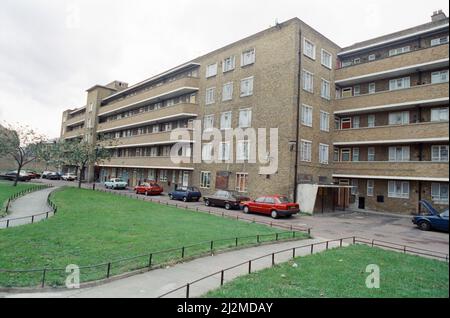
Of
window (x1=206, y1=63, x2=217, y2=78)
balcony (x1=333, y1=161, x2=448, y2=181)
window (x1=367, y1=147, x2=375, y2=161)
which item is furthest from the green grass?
window (x1=367, y1=147, x2=375, y2=161)

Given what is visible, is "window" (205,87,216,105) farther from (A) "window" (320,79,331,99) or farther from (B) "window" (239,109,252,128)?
(A) "window" (320,79,331,99)

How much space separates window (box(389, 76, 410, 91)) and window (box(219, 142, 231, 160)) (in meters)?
16.0

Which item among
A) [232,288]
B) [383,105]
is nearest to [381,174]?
[383,105]

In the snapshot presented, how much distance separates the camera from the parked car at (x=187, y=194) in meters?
32.5

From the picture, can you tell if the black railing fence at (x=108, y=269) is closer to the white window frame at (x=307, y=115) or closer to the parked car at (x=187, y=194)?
the white window frame at (x=307, y=115)

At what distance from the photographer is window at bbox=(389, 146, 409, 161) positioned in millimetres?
24203

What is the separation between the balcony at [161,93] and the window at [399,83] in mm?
21046

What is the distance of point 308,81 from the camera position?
95.6ft

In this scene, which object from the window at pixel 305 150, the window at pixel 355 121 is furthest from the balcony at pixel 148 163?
the window at pixel 355 121

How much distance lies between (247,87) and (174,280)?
25906 millimetres

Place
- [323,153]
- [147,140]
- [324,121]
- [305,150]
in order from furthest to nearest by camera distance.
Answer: [147,140]
[324,121]
[323,153]
[305,150]

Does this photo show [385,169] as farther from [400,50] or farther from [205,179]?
[205,179]

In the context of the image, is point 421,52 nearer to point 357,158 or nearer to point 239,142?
point 357,158

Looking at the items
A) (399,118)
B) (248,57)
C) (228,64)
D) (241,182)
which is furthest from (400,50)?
(241,182)
